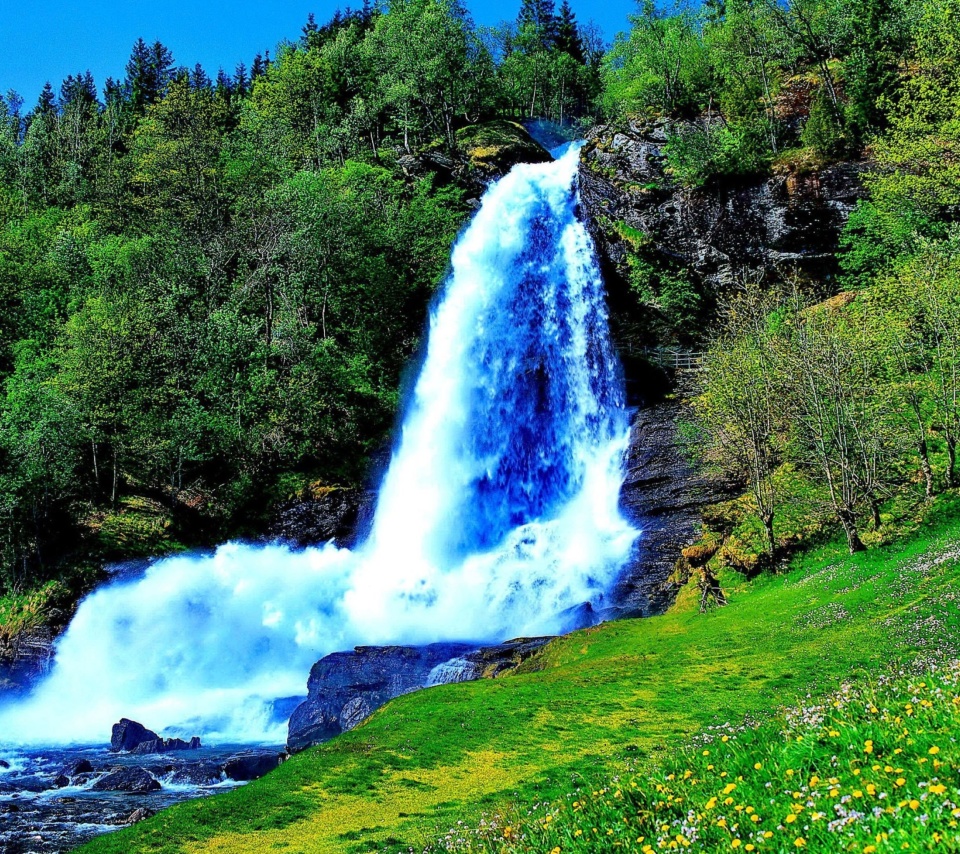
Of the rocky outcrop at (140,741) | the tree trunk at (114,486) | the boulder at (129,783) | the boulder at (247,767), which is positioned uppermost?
the tree trunk at (114,486)

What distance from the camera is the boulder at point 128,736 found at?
25531mm

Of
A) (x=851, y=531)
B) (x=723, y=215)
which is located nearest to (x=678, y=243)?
(x=723, y=215)

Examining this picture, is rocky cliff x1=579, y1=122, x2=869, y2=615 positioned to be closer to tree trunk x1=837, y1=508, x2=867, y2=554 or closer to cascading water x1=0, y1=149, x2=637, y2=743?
cascading water x1=0, y1=149, x2=637, y2=743

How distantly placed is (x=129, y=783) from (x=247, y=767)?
3195 millimetres

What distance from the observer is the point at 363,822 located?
10.5 metres

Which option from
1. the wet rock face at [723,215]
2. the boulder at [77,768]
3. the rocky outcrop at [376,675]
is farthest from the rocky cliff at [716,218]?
the boulder at [77,768]

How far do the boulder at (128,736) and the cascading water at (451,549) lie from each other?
2419 millimetres

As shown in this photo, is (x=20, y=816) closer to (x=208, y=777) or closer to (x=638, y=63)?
(x=208, y=777)

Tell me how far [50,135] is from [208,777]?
73611 millimetres

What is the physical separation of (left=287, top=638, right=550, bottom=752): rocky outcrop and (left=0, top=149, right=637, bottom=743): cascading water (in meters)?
3.41

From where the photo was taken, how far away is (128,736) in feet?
84.2

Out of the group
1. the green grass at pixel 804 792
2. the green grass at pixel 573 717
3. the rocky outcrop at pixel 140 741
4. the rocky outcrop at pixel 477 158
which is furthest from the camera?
the rocky outcrop at pixel 477 158

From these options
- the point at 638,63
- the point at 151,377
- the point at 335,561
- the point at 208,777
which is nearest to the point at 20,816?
the point at 208,777

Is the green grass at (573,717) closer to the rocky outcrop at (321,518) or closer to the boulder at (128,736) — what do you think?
the boulder at (128,736)
